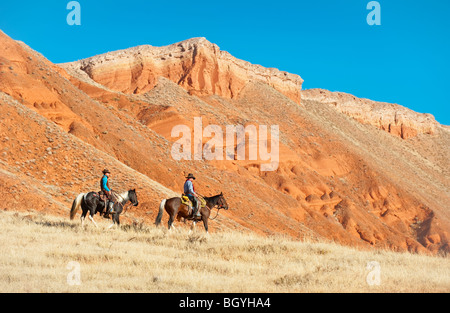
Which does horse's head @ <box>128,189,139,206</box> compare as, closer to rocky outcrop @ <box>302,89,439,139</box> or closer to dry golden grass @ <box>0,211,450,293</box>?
dry golden grass @ <box>0,211,450,293</box>

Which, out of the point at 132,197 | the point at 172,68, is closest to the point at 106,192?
the point at 132,197

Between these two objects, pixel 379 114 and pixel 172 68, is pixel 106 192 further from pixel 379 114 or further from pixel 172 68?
pixel 379 114

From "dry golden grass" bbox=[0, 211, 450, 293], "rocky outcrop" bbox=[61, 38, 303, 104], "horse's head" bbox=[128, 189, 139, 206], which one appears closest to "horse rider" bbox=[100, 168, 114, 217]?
"horse's head" bbox=[128, 189, 139, 206]

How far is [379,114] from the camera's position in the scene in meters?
100

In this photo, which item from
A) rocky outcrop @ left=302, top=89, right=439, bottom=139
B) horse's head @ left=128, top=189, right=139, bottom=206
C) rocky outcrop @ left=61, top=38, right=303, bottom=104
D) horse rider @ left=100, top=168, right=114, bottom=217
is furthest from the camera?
rocky outcrop @ left=302, top=89, right=439, bottom=139

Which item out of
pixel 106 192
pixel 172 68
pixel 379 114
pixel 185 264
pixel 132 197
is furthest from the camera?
pixel 379 114

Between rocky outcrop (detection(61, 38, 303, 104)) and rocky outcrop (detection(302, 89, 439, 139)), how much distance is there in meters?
25.2

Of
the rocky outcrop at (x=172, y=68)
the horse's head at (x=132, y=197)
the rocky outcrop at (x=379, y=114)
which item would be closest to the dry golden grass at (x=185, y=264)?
the horse's head at (x=132, y=197)

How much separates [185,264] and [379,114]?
3775 inches

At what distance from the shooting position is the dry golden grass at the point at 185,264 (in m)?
9.36

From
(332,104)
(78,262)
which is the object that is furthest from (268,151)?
(332,104)

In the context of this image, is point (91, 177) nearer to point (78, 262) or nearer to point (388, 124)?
point (78, 262)

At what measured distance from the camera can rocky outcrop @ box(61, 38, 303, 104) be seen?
2640 inches

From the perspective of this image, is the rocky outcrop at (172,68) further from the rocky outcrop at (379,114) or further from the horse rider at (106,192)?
the horse rider at (106,192)
